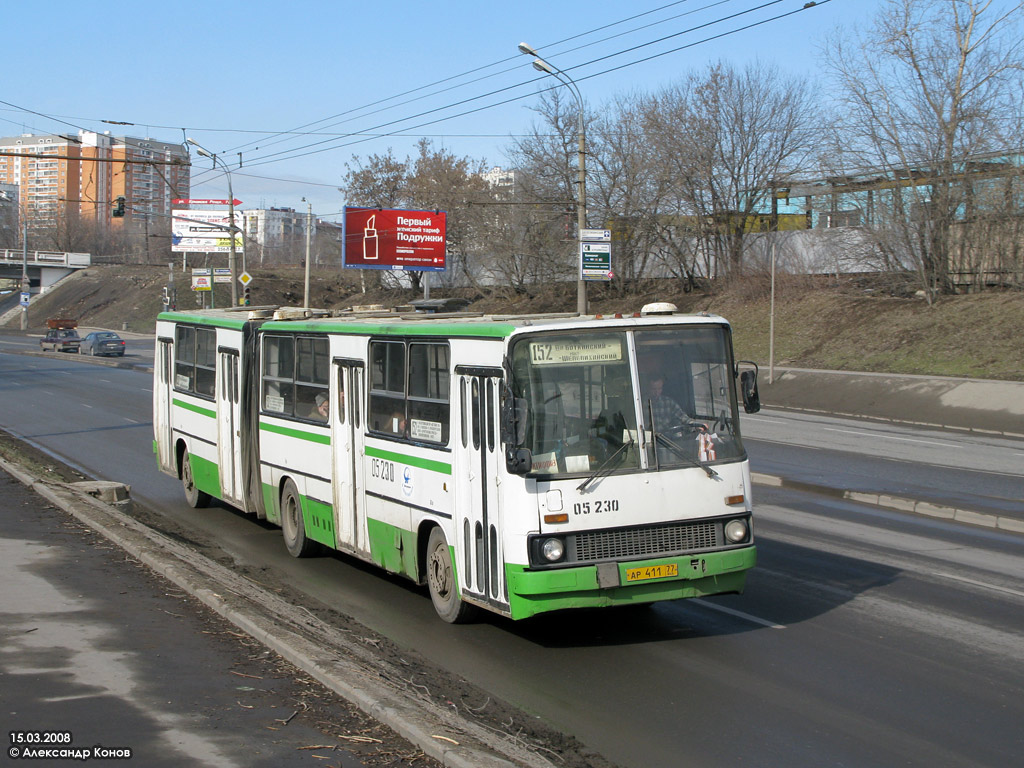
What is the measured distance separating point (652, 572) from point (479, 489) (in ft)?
4.66

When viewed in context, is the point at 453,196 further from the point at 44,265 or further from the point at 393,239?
the point at 44,265

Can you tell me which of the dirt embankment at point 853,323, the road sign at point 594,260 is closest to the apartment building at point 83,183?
the dirt embankment at point 853,323

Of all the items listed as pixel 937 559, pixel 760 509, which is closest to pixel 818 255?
pixel 760 509

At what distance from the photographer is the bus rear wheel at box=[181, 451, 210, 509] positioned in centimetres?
1458

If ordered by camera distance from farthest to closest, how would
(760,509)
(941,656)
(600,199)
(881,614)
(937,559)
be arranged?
(600,199), (760,509), (937,559), (881,614), (941,656)

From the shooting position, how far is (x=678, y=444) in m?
7.58

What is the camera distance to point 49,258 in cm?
10481

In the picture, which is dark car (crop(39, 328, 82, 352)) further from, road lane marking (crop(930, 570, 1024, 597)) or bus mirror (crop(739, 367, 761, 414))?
bus mirror (crop(739, 367, 761, 414))

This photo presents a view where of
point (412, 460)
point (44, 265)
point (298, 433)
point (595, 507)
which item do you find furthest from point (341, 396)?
point (44, 265)

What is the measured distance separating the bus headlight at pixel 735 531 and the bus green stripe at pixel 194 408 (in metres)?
8.12

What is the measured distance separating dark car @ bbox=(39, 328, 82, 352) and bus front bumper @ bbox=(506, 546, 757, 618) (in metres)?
63.6

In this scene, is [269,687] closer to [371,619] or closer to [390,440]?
[371,619]

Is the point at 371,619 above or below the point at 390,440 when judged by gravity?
below

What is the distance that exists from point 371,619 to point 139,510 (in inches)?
270
